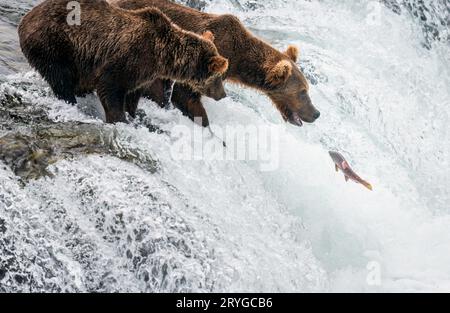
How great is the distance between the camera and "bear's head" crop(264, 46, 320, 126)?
7293 millimetres

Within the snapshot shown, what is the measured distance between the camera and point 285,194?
659 centimetres

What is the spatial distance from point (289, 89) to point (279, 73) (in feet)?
0.97

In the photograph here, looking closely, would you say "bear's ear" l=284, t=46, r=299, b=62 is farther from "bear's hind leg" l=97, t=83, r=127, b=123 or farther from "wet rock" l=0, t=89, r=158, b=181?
"wet rock" l=0, t=89, r=158, b=181

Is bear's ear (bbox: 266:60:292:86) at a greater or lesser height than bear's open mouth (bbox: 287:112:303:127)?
greater

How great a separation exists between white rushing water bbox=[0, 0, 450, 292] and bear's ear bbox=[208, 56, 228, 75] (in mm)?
624

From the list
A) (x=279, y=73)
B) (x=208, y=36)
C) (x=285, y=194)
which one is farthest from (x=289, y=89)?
(x=285, y=194)

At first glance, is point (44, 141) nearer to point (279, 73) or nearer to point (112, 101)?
point (112, 101)

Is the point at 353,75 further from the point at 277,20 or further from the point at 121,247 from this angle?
the point at 121,247

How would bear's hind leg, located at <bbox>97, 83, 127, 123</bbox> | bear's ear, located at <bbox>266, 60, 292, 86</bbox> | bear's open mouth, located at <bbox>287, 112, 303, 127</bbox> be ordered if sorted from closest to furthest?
bear's hind leg, located at <bbox>97, 83, 127, 123</bbox>, bear's ear, located at <bbox>266, 60, 292, 86</bbox>, bear's open mouth, located at <bbox>287, 112, 303, 127</bbox>

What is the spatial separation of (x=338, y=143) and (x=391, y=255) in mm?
1983

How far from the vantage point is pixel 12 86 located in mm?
6168

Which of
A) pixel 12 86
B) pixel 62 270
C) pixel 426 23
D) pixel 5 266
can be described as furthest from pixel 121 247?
pixel 426 23

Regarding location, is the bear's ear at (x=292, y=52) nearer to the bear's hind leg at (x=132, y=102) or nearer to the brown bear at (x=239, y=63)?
the brown bear at (x=239, y=63)

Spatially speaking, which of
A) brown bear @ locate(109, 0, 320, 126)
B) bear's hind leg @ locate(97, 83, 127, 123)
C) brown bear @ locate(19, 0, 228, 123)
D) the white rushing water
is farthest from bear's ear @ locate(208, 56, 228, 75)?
bear's hind leg @ locate(97, 83, 127, 123)
